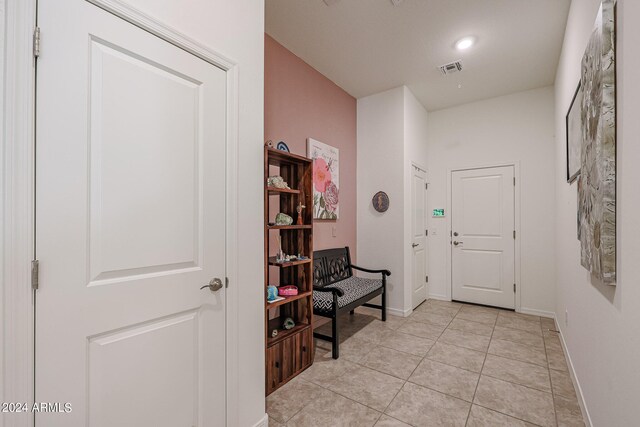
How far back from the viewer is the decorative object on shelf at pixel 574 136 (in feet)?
6.45

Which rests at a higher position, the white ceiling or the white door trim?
the white ceiling

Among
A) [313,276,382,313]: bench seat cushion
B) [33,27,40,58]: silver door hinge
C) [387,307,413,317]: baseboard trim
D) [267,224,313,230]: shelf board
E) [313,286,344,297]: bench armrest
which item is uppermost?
[33,27,40,58]: silver door hinge

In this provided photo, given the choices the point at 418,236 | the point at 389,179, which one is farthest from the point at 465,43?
the point at 418,236

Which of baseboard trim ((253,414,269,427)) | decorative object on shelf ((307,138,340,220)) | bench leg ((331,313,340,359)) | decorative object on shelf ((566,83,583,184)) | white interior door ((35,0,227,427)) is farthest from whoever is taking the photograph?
decorative object on shelf ((307,138,340,220))

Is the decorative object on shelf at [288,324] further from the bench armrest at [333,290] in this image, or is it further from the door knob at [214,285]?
the door knob at [214,285]

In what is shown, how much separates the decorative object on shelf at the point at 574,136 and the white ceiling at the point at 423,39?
93 centimetres

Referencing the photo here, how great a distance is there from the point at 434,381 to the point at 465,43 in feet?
10.4

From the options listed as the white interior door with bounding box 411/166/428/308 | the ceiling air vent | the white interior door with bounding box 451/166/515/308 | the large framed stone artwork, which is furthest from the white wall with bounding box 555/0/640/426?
the white interior door with bounding box 451/166/515/308

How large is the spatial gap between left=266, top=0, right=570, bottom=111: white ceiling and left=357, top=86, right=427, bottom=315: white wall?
0.33 m

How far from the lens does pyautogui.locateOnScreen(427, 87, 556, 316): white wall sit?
377cm

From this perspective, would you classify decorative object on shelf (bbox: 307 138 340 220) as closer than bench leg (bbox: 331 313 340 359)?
No

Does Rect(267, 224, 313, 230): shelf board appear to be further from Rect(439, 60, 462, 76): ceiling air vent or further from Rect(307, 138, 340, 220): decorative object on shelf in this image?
Rect(439, 60, 462, 76): ceiling air vent

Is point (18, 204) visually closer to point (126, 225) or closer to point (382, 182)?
point (126, 225)

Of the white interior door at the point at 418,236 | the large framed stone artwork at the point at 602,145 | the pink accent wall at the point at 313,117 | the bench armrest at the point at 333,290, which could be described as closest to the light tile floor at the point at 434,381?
the bench armrest at the point at 333,290
